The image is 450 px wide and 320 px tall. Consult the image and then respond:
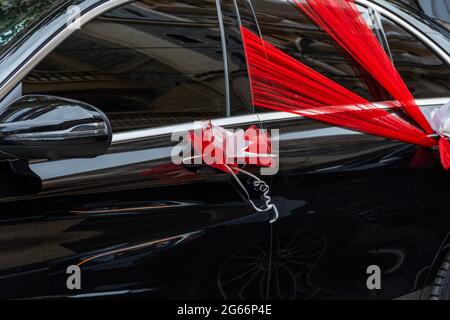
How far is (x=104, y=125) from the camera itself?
2.08 meters

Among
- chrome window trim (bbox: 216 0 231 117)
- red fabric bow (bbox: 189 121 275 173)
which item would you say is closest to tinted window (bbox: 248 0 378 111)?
chrome window trim (bbox: 216 0 231 117)

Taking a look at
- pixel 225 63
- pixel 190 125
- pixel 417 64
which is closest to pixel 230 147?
pixel 190 125

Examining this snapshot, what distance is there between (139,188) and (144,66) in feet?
1.37

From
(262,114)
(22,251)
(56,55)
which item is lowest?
(22,251)

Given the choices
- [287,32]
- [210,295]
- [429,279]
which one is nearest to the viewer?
[210,295]

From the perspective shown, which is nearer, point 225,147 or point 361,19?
point 225,147

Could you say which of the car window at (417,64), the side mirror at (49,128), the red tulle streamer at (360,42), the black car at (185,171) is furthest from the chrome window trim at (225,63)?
the car window at (417,64)

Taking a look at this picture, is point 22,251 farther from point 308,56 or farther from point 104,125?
point 308,56

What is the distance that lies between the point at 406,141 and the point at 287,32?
0.64 metres

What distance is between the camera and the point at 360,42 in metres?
2.70

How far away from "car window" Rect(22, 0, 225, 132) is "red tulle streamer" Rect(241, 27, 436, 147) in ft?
0.47

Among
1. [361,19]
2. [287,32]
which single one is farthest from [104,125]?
[361,19]

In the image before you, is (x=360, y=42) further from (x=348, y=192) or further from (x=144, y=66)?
(x=144, y=66)
